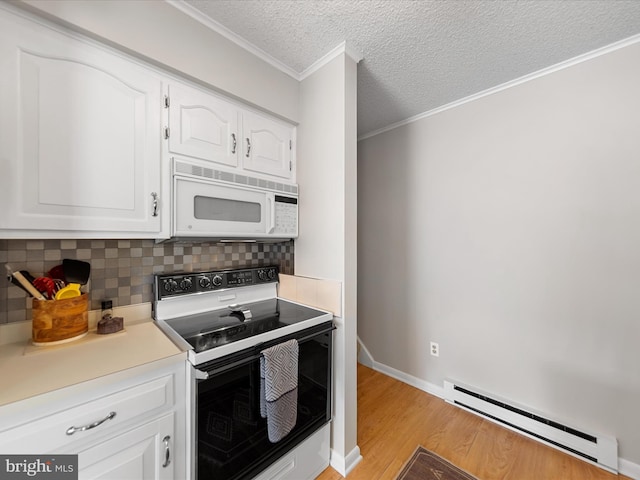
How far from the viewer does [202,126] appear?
137cm

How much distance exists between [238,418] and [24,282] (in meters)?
1.02

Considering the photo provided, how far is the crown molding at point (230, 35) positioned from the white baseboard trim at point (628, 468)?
304cm

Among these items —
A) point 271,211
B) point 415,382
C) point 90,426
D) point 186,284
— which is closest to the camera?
point 90,426

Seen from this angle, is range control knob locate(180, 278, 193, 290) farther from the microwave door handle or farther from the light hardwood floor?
the light hardwood floor

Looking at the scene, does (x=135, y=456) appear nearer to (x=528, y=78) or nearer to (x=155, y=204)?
(x=155, y=204)

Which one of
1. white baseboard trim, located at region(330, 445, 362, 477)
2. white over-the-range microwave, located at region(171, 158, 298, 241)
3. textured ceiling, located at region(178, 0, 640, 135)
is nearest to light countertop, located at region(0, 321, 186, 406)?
white over-the-range microwave, located at region(171, 158, 298, 241)

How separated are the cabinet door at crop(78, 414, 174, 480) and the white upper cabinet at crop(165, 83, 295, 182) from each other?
1.17 m

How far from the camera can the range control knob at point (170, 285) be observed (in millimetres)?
1404

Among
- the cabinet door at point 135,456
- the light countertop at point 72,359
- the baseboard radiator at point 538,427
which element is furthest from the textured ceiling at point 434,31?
the baseboard radiator at point 538,427

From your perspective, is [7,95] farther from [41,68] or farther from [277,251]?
[277,251]

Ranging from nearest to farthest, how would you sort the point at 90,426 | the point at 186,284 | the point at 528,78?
1. the point at 90,426
2. the point at 186,284
3. the point at 528,78

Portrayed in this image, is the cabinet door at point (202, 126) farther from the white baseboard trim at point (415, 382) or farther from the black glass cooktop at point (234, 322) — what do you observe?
the white baseboard trim at point (415, 382)

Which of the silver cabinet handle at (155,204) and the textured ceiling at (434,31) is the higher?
the textured ceiling at (434,31)

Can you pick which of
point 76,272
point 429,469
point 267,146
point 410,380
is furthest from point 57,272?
point 410,380
